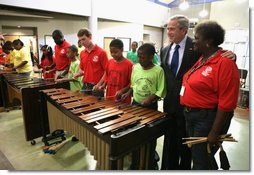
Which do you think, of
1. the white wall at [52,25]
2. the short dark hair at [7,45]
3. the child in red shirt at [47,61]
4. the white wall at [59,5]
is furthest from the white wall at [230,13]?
the short dark hair at [7,45]

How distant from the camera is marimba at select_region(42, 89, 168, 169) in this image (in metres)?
1.49

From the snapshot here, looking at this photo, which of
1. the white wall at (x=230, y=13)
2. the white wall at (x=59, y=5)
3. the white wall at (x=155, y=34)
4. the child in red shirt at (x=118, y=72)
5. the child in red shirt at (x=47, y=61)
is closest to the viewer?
the child in red shirt at (x=118, y=72)

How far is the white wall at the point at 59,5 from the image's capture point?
5.06m

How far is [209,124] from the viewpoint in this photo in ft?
4.98

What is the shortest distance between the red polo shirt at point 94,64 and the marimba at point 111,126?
0.66 metres

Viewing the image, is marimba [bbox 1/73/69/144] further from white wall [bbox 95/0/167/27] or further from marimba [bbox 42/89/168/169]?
white wall [bbox 95/0/167/27]

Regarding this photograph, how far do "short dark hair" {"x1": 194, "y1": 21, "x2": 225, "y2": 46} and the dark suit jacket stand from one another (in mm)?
387

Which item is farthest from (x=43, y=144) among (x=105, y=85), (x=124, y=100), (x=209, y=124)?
(x=209, y=124)

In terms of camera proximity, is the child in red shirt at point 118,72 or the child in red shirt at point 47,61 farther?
the child in red shirt at point 47,61

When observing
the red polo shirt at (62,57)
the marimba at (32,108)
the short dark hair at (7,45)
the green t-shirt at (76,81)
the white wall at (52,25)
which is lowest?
the marimba at (32,108)

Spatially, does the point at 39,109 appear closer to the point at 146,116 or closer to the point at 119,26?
the point at 146,116

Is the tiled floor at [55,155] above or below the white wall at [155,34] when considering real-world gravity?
below

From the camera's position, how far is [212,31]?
144 cm

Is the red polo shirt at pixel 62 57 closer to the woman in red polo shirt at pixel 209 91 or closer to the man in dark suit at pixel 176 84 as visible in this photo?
the man in dark suit at pixel 176 84
